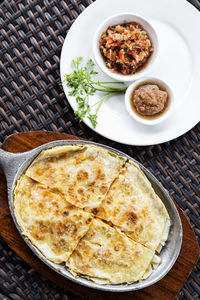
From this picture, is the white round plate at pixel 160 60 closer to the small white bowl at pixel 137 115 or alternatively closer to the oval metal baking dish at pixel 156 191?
the small white bowl at pixel 137 115

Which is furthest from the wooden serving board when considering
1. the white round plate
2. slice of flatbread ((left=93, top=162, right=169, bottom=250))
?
the white round plate

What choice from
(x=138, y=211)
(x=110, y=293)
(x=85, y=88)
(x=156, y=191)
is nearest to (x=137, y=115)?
(x=85, y=88)

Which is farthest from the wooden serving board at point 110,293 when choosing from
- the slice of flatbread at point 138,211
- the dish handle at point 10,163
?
the slice of flatbread at point 138,211

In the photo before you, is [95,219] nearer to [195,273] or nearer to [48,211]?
[48,211]

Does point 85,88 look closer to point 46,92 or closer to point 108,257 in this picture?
point 46,92

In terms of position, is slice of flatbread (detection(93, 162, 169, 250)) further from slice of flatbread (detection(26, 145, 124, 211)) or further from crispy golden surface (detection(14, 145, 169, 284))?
slice of flatbread (detection(26, 145, 124, 211))

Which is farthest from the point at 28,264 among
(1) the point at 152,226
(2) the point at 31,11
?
(2) the point at 31,11
